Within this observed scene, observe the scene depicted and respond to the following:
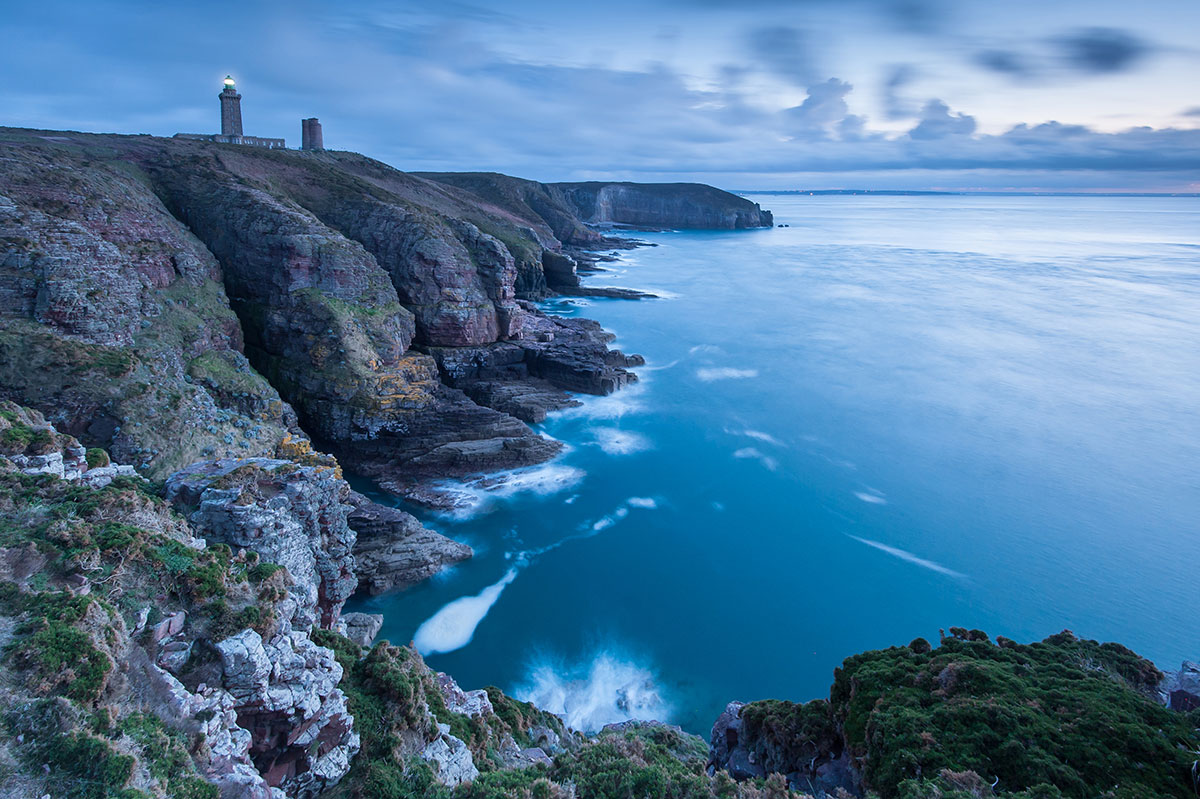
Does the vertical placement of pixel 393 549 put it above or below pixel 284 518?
A: below

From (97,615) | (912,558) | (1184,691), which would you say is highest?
(97,615)

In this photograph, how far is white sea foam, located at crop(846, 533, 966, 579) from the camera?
2905 cm

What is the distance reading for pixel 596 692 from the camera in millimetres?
22250

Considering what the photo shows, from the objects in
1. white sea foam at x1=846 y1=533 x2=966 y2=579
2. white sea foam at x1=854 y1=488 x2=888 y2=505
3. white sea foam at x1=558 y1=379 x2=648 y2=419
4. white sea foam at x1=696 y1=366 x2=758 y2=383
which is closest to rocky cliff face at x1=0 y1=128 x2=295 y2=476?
white sea foam at x1=558 y1=379 x2=648 y2=419

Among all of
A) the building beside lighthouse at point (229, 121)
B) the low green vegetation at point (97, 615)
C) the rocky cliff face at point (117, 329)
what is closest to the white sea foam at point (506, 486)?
the rocky cliff face at point (117, 329)

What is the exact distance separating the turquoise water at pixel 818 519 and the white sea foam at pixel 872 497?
11cm

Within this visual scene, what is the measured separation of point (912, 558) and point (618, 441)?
17.1m

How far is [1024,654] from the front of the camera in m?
15.1

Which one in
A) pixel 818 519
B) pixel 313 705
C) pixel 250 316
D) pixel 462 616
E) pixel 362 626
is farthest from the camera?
pixel 250 316

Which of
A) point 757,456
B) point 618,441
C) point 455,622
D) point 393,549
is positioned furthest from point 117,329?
point 757,456

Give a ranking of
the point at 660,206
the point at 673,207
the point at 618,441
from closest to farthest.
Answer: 1. the point at 618,441
2. the point at 673,207
3. the point at 660,206

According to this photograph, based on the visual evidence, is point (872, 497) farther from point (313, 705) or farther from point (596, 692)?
point (313, 705)

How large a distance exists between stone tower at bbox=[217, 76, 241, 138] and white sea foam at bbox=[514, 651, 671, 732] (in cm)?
6255

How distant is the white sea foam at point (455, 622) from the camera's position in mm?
23562
